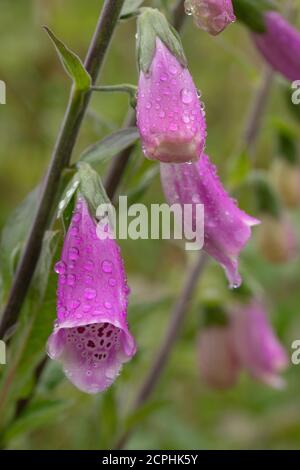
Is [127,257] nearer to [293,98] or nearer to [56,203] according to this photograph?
[293,98]

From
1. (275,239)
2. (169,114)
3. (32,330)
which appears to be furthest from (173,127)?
(275,239)

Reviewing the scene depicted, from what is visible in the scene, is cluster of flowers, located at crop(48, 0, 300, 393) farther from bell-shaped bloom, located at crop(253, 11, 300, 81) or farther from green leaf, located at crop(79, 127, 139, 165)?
bell-shaped bloom, located at crop(253, 11, 300, 81)

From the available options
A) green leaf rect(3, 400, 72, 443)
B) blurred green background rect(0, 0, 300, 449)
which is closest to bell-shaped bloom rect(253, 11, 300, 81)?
blurred green background rect(0, 0, 300, 449)

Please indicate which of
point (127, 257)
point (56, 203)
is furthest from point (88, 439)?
point (127, 257)

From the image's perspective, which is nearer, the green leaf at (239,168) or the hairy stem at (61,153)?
the hairy stem at (61,153)

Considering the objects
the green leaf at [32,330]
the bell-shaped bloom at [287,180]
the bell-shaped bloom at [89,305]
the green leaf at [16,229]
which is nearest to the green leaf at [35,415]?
the green leaf at [32,330]

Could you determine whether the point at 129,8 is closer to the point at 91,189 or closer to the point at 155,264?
the point at 91,189

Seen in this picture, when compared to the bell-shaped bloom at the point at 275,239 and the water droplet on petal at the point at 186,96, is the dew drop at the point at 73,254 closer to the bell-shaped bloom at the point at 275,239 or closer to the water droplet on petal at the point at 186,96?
the water droplet on petal at the point at 186,96
